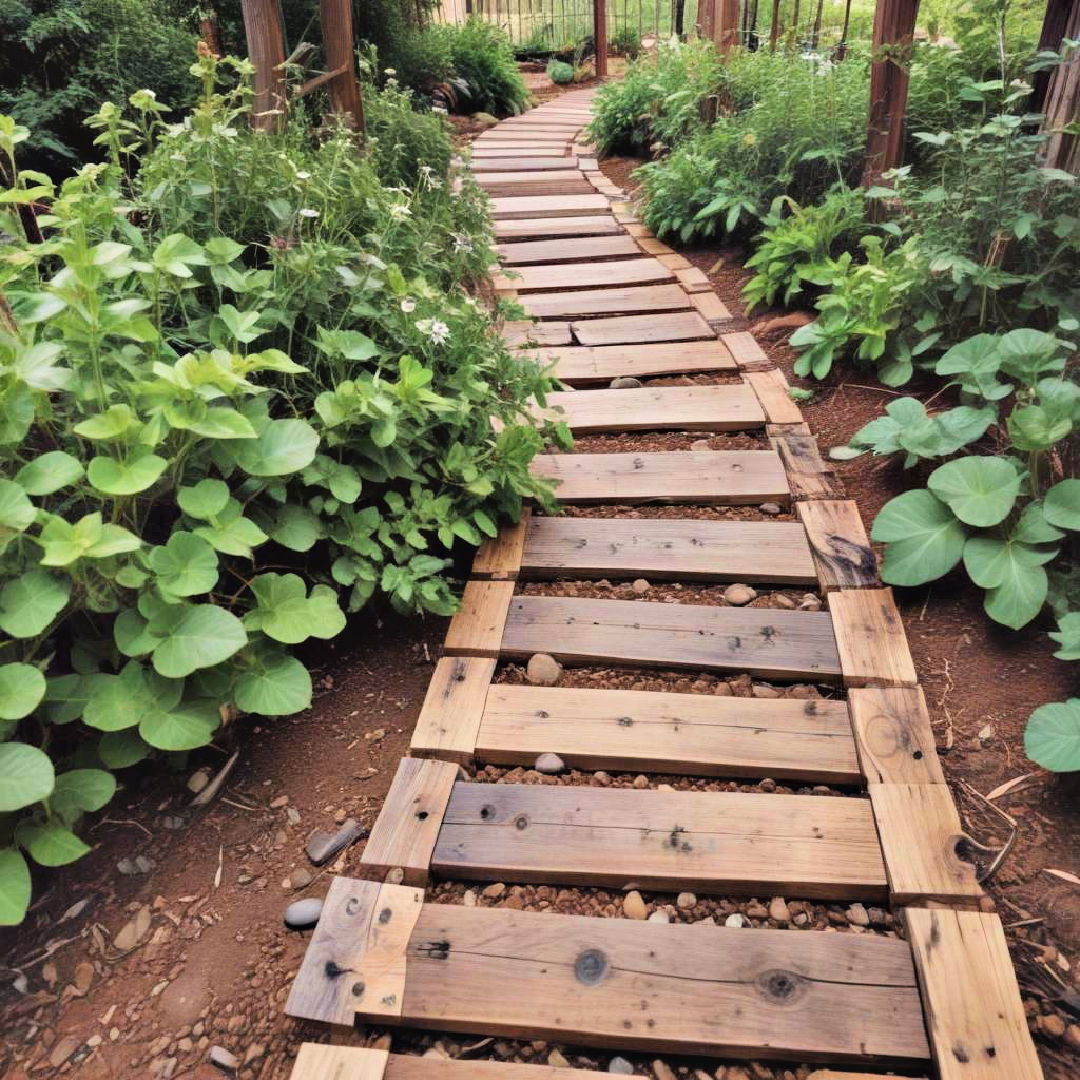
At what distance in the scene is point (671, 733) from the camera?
5.82 ft

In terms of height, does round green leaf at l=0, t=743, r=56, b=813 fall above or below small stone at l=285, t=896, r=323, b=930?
above

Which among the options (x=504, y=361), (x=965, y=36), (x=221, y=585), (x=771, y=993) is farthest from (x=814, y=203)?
(x=771, y=993)

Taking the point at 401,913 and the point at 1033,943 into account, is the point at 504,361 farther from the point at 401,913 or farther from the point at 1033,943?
the point at 1033,943

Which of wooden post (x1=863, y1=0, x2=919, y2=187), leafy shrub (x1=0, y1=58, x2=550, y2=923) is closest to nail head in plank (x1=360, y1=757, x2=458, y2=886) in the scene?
leafy shrub (x1=0, y1=58, x2=550, y2=923)

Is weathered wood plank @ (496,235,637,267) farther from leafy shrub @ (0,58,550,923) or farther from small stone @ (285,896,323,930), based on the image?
small stone @ (285,896,323,930)

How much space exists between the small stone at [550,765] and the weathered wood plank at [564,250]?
320 cm

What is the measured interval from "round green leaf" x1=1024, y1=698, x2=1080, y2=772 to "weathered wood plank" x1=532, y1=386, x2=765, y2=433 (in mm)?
1508

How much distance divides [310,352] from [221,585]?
686mm

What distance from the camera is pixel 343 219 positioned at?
271cm

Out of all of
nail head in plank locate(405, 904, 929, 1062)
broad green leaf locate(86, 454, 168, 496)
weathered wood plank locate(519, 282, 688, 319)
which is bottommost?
nail head in plank locate(405, 904, 929, 1062)

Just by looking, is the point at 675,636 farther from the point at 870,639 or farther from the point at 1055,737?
the point at 1055,737

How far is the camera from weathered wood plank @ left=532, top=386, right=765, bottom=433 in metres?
2.88

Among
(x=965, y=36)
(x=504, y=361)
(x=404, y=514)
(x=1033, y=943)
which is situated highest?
(x=965, y=36)

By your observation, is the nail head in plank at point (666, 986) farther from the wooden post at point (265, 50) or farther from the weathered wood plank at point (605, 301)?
the wooden post at point (265, 50)
